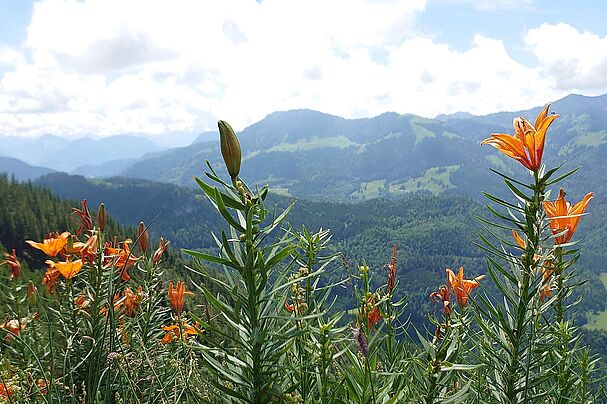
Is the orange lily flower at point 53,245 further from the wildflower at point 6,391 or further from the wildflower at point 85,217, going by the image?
the wildflower at point 6,391

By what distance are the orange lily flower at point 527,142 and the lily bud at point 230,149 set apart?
1084 millimetres

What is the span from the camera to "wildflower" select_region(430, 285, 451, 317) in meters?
2.11

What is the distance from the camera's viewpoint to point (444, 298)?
7.23 feet

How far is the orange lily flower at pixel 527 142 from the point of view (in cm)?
175

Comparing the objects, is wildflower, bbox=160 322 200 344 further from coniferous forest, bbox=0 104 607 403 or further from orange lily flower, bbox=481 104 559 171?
orange lily flower, bbox=481 104 559 171

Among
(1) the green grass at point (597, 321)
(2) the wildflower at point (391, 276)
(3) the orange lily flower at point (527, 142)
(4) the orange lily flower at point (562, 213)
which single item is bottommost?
(1) the green grass at point (597, 321)

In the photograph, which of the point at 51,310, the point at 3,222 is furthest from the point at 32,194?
the point at 51,310

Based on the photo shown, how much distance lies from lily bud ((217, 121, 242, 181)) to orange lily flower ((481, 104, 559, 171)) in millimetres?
1084

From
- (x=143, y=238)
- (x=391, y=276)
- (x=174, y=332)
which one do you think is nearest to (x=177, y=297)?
(x=174, y=332)

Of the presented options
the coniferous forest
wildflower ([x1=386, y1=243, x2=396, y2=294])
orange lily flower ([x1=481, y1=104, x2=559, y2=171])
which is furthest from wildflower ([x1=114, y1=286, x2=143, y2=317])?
orange lily flower ([x1=481, y1=104, x2=559, y2=171])

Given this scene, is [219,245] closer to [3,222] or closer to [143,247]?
[143,247]

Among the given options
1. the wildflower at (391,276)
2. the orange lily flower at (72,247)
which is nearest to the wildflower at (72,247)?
the orange lily flower at (72,247)

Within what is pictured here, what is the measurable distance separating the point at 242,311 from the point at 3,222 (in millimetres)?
63573

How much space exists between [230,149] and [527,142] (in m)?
1.20
